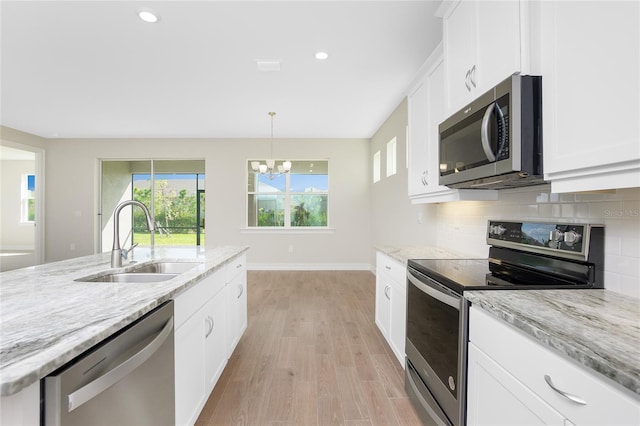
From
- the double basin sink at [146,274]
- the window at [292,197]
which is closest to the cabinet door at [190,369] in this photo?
the double basin sink at [146,274]

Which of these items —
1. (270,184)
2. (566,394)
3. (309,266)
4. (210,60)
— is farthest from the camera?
(270,184)

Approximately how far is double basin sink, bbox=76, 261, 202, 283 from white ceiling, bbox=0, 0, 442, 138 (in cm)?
187

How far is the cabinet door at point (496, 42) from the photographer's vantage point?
1.17 metres

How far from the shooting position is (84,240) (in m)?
6.10

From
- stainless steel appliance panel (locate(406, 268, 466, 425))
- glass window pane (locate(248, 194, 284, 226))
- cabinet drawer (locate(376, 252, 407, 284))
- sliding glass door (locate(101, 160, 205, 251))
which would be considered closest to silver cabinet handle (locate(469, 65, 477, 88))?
stainless steel appliance panel (locate(406, 268, 466, 425))

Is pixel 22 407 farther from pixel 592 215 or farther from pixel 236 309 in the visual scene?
pixel 592 215

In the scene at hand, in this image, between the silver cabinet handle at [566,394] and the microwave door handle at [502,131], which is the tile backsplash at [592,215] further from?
the silver cabinet handle at [566,394]

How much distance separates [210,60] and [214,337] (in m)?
2.59

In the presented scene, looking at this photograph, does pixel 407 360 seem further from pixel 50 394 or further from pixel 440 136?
pixel 50 394

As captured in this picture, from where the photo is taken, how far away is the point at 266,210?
610 centimetres

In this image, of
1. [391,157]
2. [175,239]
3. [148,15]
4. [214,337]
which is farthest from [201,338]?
[175,239]

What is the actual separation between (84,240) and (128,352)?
6.78 meters

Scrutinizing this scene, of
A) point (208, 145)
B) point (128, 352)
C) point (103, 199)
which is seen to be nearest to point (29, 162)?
point (103, 199)

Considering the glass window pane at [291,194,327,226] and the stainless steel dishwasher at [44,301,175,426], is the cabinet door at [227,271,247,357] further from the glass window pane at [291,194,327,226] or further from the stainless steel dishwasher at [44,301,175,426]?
the glass window pane at [291,194,327,226]
